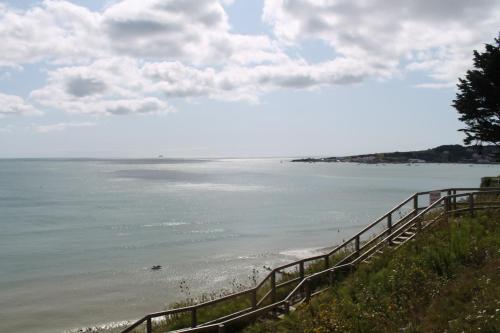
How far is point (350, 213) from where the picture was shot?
6144 centimetres

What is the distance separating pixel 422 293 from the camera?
10820mm

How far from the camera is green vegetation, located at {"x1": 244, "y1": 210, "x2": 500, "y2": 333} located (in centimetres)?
912

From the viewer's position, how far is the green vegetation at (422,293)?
912 cm

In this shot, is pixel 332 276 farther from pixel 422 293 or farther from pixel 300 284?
pixel 422 293

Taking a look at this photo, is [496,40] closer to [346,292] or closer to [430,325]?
[346,292]

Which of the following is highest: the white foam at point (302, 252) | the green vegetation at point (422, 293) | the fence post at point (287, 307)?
the green vegetation at point (422, 293)

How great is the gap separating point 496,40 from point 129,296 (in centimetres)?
2626

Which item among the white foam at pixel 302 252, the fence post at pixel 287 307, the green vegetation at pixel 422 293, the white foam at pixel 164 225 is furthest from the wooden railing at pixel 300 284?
the white foam at pixel 164 225

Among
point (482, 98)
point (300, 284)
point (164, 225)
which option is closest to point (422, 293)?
point (300, 284)

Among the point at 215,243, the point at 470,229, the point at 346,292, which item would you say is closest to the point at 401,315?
the point at 346,292

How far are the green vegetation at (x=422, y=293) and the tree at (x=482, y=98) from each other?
15.4 m

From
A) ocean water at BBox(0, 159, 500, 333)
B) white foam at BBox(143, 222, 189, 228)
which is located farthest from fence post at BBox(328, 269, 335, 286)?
white foam at BBox(143, 222, 189, 228)

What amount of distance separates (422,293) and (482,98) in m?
21.3

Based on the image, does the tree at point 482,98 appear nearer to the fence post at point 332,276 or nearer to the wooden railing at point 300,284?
the wooden railing at point 300,284
